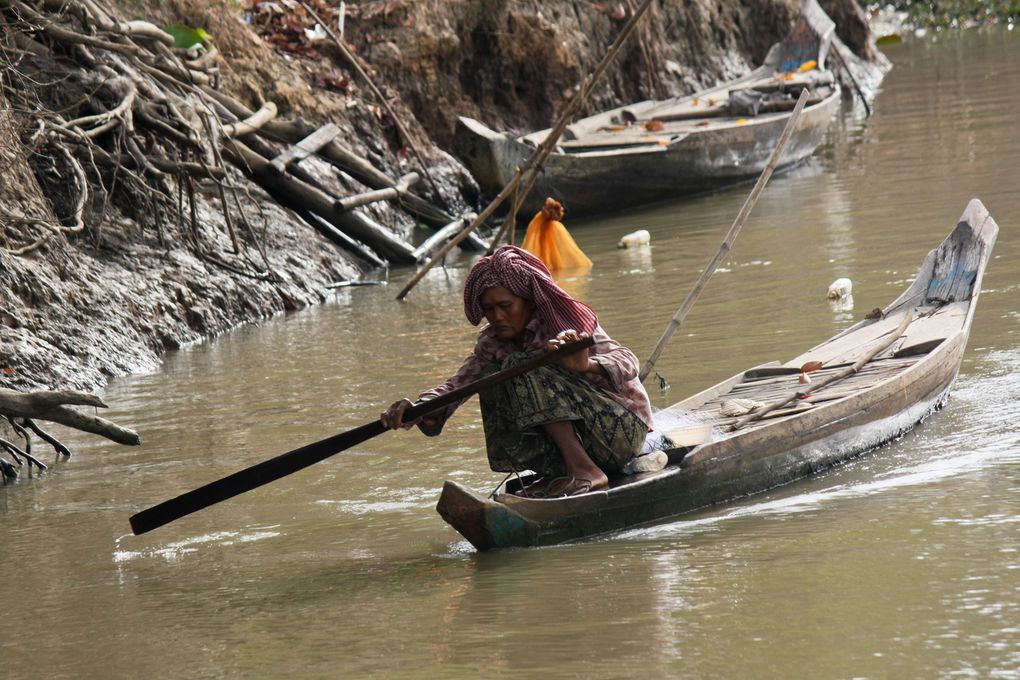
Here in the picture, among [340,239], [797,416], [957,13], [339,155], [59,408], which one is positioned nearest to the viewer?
[797,416]

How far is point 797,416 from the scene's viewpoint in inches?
195

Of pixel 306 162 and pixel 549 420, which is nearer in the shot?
pixel 549 420

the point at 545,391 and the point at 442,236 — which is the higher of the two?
the point at 442,236

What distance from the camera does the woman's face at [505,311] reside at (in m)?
4.39

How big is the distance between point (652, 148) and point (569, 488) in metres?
8.43

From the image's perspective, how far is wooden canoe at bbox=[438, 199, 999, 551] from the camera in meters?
4.36

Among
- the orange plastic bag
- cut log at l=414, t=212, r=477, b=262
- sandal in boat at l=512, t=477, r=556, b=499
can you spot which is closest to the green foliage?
cut log at l=414, t=212, r=477, b=262

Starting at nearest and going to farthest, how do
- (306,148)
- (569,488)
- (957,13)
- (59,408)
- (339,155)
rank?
(569,488)
(59,408)
(306,148)
(339,155)
(957,13)

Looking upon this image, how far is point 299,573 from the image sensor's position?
4402 mm

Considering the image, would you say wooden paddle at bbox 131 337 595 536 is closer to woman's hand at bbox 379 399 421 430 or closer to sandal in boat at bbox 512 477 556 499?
woman's hand at bbox 379 399 421 430

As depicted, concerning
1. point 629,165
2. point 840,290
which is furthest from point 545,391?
point 629,165

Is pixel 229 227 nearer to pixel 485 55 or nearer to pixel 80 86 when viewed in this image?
pixel 80 86

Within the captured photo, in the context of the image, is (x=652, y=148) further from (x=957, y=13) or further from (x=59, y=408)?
(x=957, y=13)

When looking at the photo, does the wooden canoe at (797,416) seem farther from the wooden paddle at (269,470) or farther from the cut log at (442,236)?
the cut log at (442,236)
